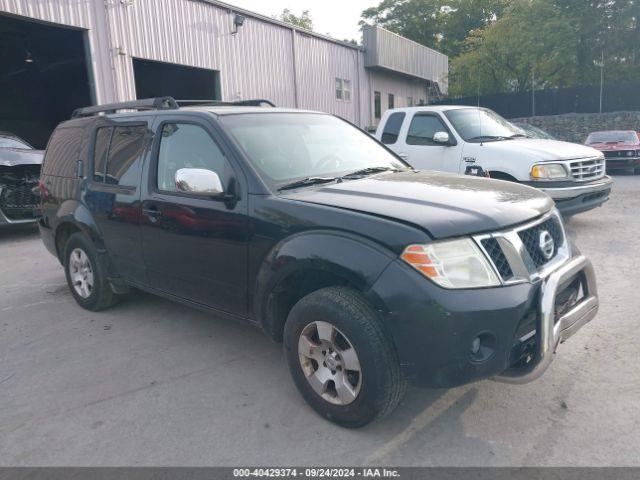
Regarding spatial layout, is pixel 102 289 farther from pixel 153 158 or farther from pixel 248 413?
pixel 248 413

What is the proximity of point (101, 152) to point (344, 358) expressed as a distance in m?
3.06

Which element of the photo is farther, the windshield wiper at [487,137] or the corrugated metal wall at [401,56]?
the corrugated metal wall at [401,56]

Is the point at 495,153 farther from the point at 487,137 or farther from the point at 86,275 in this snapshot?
the point at 86,275

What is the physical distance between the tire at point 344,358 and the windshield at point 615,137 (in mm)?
16788

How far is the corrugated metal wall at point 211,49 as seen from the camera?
12938 millimetres

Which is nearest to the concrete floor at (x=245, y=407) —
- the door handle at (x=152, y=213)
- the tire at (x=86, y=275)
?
the tire at (x=86, y=275)

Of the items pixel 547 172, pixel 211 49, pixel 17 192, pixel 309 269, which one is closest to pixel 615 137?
pixel 547 172

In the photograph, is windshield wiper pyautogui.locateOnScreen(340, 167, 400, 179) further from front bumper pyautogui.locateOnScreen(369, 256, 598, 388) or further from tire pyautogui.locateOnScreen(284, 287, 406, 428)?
front bumper pyautogui.locateOnScreen(369, 256, 598, 388)

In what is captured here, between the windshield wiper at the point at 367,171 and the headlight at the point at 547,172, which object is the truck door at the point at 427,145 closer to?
the headlight at the point at 547,172

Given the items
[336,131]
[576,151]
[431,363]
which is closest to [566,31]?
[576,151]

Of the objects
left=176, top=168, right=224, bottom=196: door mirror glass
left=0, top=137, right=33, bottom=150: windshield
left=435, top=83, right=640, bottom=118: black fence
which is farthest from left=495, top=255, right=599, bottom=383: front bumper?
left=435, top=83, right=640, bottom=118: black fence

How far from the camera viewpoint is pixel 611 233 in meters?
7.39

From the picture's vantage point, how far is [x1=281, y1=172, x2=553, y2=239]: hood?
2.70 meters

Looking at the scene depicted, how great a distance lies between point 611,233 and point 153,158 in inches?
251
